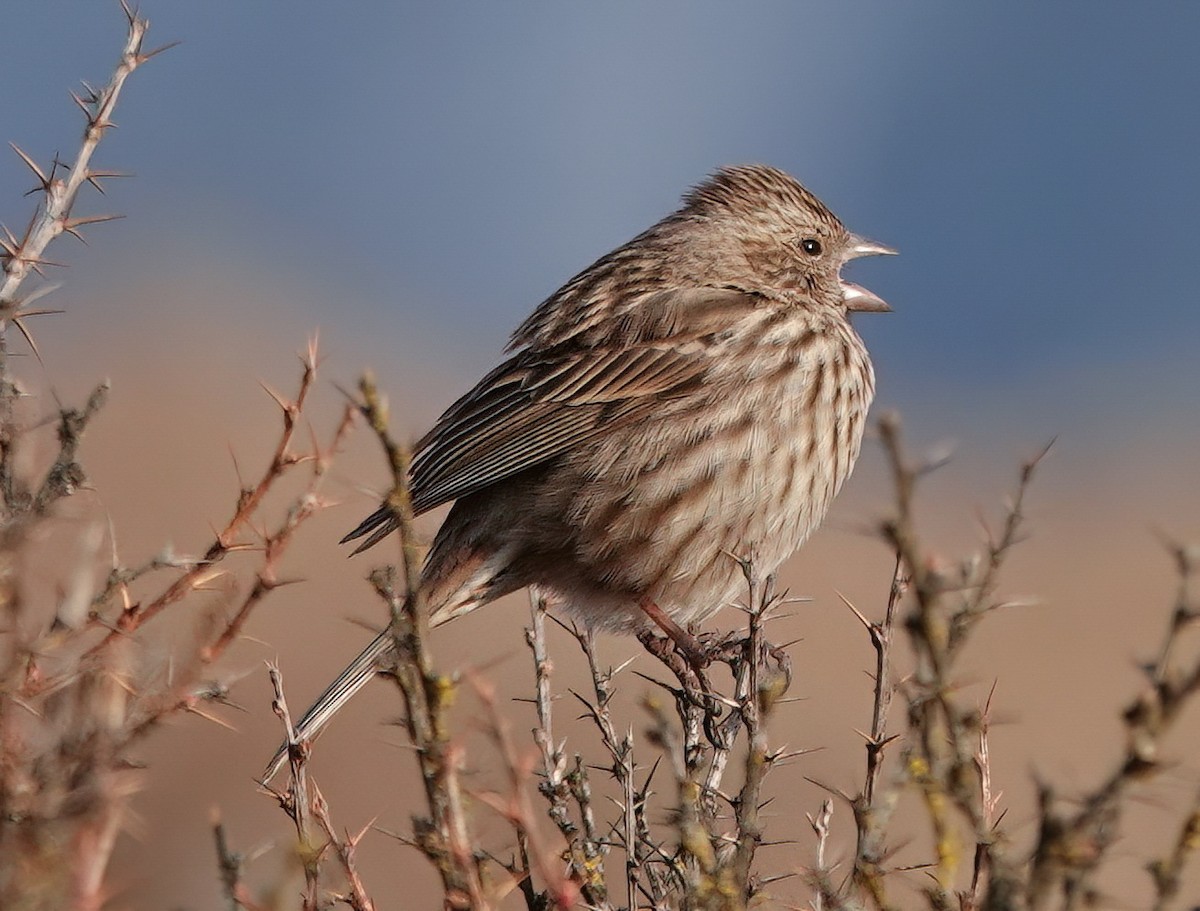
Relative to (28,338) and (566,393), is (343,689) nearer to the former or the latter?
(566,393)

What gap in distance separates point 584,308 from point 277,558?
361cm

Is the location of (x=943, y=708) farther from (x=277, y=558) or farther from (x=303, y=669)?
(x=303, y=669)

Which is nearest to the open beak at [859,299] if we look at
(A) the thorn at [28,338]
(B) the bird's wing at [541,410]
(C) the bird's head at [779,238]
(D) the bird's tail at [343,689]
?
(C) the bird's head at [779,238]

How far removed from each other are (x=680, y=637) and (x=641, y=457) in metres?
0.64

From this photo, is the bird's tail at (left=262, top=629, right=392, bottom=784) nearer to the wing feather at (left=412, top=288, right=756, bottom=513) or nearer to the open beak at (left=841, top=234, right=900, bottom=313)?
the wing feather at (left=412, top=288, right=756, bottom=513)

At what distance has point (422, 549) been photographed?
2.41 meters

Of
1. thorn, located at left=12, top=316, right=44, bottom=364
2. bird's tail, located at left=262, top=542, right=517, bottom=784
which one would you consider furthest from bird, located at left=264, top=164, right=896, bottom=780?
thorn, located at left=12, top=316, right=44, bottom=364

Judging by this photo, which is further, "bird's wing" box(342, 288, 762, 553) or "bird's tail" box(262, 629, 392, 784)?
"bird's wing" box(342, 288, 762, 553)

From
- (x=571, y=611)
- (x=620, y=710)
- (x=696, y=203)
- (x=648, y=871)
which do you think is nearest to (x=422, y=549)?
(x=648, y=871)

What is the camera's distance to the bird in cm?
580

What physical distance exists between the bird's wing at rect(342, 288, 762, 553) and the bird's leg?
64 centimetres

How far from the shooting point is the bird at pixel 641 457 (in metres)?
5.80

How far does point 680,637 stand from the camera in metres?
5.81

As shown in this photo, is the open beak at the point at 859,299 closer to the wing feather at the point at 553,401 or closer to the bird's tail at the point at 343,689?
the wing feather at the point at 553,401
